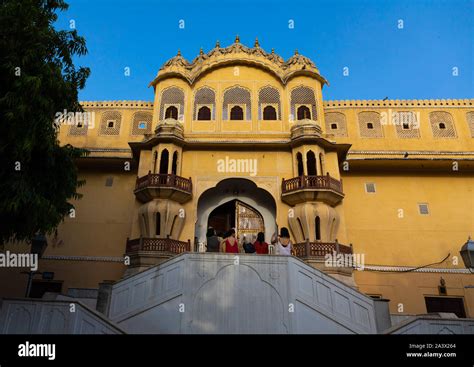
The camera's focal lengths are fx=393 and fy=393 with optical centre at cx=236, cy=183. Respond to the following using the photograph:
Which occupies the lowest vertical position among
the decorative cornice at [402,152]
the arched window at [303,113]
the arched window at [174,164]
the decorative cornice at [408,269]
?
the decorative cornice at [408,269]

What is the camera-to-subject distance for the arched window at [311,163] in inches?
643

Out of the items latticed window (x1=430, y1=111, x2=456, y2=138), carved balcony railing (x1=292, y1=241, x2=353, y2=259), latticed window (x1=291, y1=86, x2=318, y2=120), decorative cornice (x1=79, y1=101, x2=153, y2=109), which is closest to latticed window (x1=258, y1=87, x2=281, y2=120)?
latticed window (x1=291, y1=86, x2=318, y2=120)

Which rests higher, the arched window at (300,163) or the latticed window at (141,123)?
the latticed window at (141,123)

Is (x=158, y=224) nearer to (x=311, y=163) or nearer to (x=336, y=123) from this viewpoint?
(x=311, y=163)

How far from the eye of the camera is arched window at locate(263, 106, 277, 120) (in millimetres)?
17873

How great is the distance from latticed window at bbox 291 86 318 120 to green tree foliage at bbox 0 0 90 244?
36.1ft

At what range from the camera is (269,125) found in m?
17.6

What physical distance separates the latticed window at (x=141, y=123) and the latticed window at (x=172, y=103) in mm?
2221

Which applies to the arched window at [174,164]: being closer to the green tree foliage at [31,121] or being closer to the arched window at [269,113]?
the arched window at [269,113]

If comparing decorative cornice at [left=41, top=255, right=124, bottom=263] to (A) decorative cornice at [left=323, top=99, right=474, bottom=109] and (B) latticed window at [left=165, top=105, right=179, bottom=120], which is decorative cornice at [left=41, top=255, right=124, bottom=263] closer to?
(B) latticed window at [left=165, top=105, right=179, bottom=120]

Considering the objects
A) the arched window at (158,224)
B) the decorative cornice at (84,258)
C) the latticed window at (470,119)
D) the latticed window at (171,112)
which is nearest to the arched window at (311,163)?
the latticed window at (171,112)

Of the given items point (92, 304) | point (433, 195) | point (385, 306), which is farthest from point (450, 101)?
point (92, 304)

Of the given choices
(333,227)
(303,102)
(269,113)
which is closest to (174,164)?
(269,113)

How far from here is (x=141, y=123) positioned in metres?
20.2
